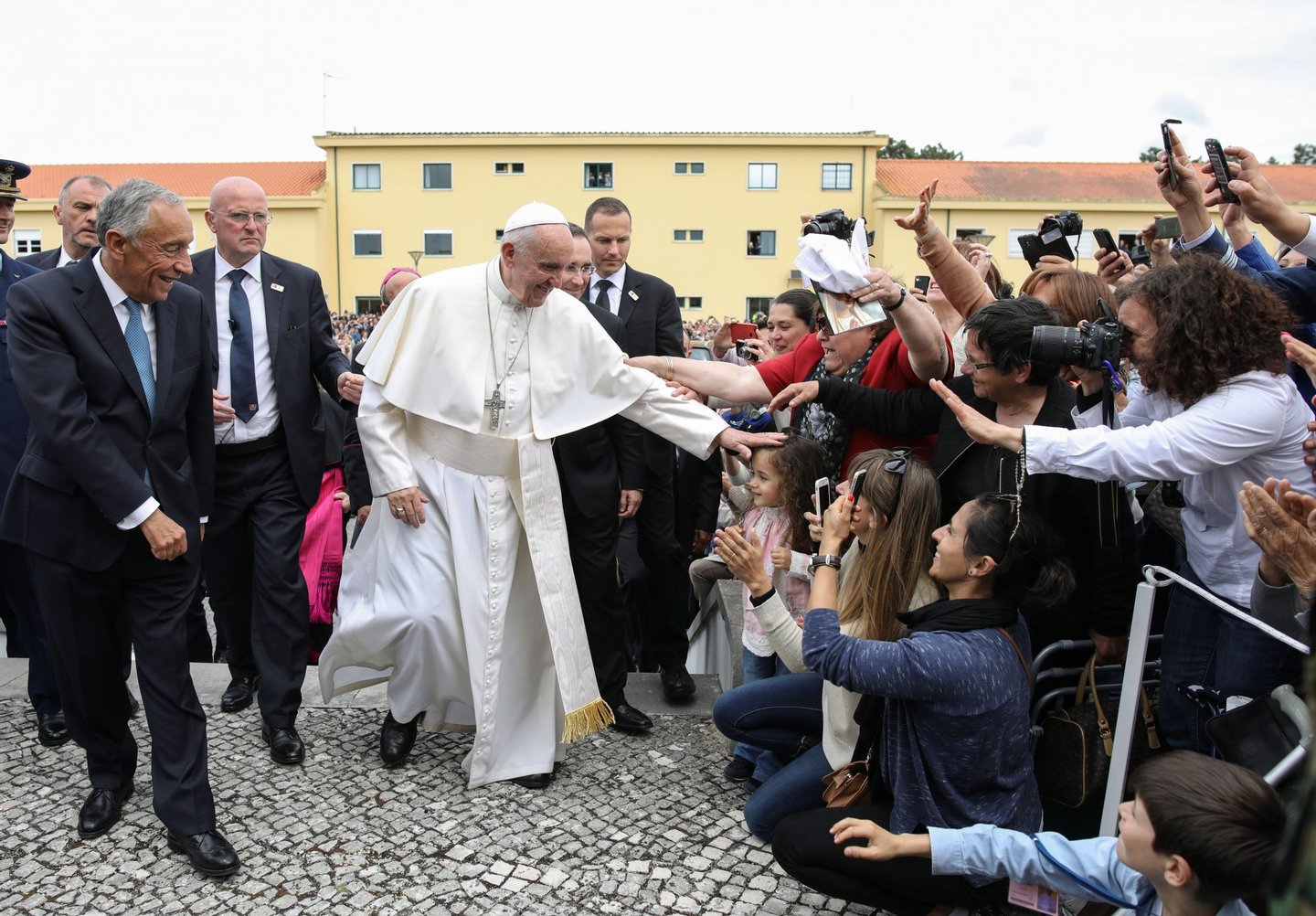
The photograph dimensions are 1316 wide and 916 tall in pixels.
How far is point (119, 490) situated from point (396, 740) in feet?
4.80

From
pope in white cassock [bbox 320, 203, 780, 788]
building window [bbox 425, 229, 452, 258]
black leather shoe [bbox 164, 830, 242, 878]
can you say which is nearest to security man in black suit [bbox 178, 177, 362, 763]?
pope in white cassock [bbox 320, 203, 780, 788]

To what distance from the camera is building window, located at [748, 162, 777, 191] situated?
155ft

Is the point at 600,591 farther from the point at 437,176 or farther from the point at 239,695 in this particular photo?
the point at 437,176

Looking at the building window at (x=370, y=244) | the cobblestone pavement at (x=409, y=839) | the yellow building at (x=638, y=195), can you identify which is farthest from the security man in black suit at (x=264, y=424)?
the building window at (x=370, y=244)

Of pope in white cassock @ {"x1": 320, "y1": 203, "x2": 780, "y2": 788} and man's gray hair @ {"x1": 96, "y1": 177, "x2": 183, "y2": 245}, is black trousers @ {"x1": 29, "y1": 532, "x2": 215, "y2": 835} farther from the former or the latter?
man's gray hair @ {"x1": 96, "y1": 177, "x2": 183, "y2": 245}

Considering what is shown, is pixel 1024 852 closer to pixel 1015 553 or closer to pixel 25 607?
pixel 1015 553

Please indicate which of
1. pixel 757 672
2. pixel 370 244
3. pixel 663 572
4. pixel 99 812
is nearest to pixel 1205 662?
pixel 757 672

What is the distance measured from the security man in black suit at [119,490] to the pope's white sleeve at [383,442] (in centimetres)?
64

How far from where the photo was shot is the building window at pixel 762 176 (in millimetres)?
47125

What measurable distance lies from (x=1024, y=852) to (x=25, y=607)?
13.4ft

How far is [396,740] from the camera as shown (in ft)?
13.6

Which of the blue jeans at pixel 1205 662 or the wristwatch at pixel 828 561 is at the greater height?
the wristwatch at pixel 828 561

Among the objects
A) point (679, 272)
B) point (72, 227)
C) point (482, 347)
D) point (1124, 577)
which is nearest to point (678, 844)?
point (1124, 577)

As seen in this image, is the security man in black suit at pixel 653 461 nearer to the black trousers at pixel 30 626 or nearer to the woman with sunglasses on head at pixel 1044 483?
the woman with sunglasses on head at pixel 1044 483
